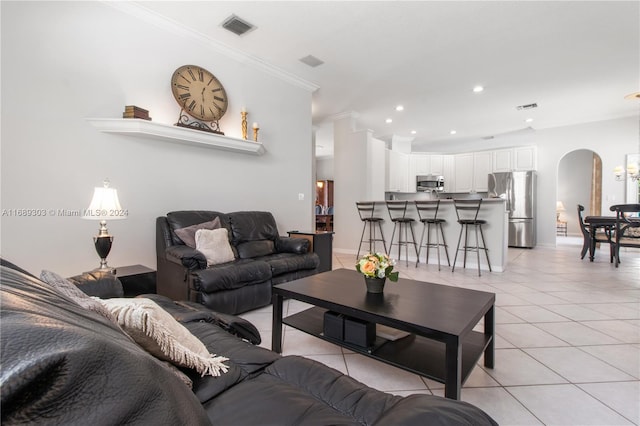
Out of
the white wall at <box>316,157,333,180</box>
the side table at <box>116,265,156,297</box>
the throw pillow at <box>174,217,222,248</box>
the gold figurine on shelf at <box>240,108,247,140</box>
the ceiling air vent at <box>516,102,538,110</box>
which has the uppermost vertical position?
the ceiling air vent at <box>516,102,538,110</box>

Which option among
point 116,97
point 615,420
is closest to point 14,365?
point 615,420

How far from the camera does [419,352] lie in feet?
5.36

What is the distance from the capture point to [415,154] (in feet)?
27.3

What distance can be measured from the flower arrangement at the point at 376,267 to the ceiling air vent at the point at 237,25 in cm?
294

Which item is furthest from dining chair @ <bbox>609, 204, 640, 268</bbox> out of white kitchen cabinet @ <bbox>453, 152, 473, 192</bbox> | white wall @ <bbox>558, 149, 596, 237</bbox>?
white wall @ <bbox>558, 149, 596, 237</bbox>

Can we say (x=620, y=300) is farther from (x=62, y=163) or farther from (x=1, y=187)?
(x=1, y=187)

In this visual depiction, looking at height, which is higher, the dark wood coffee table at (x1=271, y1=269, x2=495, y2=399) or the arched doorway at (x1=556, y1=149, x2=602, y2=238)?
the arched doorway at (x1=556, y1=149, x2=602, y2=238)

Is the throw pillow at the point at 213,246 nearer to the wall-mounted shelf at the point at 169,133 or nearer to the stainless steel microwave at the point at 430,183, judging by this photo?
the wall-mounted shelf at the point at 169,133

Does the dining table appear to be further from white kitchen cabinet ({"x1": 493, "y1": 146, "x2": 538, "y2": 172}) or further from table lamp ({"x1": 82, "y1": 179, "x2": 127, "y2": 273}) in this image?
table lamp ({"x1": 82, "y1": 179, "x2": 127, "y2": 273})

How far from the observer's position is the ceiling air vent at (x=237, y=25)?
126 inches

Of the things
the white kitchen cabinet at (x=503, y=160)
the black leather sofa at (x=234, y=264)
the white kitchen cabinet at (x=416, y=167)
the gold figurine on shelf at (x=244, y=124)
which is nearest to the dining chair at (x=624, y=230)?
the white kitchen cabinet at (x=503, y=160)

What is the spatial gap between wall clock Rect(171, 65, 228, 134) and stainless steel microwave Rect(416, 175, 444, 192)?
6017 mm

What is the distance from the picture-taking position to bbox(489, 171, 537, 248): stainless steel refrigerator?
7.07 m

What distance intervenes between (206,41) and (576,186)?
36.5ft
